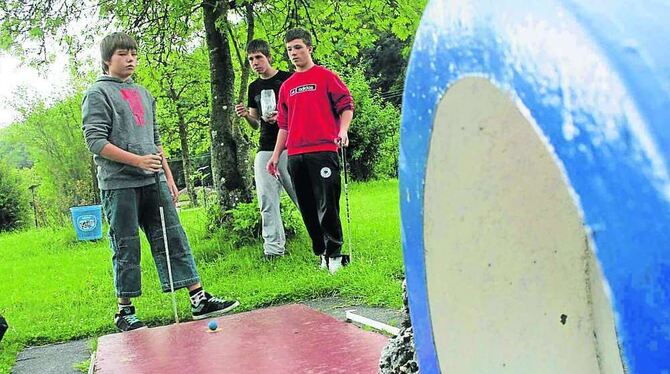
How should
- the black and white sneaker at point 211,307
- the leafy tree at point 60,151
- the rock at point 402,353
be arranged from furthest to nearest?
the leafy tree at point 60,151 → the black and white sneaker at point 211,307 → the rock at point 402,353

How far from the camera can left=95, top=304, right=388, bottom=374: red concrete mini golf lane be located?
2.85 metres

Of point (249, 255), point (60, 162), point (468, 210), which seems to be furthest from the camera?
point (60, 162)

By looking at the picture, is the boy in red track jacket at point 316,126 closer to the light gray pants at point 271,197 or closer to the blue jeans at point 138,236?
the light gray pants at point 271,197

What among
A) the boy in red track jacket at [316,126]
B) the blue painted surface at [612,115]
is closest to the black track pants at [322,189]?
the boy in red track jacket at [316,126]

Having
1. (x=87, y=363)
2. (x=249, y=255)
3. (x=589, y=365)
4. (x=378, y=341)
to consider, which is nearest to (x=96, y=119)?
(x=87, y=363)

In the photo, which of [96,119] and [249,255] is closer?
[96,119]

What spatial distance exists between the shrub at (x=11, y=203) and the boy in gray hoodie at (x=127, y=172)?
56.7 ft

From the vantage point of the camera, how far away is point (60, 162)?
59.2 ft

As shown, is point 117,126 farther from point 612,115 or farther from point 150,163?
point 612,115

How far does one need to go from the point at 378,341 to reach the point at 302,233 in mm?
3868

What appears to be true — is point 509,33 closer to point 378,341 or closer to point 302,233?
point 378,341

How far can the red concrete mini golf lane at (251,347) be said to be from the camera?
2.85 m

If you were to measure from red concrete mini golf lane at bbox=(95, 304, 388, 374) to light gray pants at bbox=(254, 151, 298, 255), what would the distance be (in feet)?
6.79

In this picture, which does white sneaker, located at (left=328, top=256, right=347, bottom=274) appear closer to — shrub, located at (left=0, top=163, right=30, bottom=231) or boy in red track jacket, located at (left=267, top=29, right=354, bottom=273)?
boy in red track jacket, located at (left=267, top=29, right=354, bottom=273)
